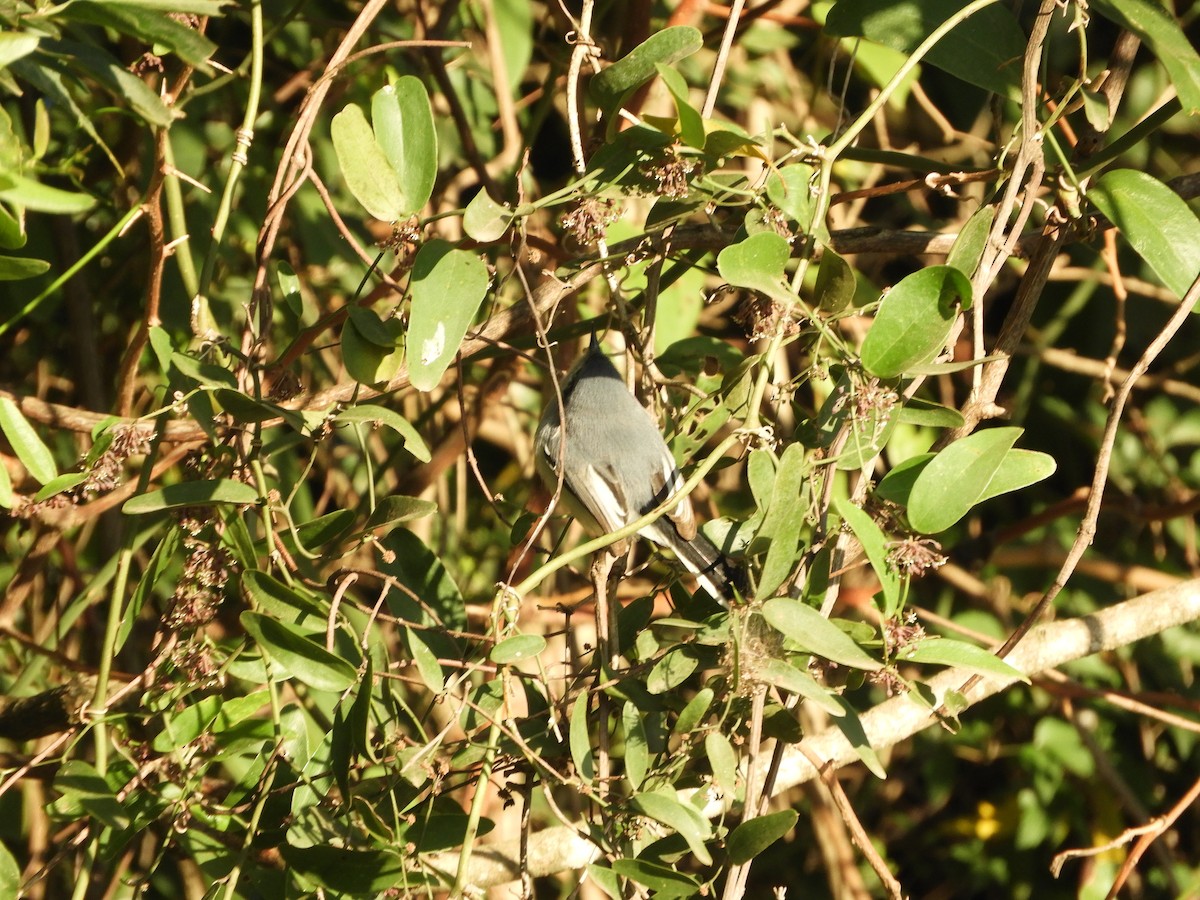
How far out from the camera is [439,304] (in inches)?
52.7

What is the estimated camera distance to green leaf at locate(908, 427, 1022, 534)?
49.3 inches

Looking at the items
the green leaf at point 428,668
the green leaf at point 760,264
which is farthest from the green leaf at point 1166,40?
the green leaf at point 428,668

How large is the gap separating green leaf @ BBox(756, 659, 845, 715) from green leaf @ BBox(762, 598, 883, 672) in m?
0.03

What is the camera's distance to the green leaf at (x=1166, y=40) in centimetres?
134

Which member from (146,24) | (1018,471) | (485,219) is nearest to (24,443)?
(146,24)

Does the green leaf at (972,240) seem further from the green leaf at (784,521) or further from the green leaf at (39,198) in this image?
the green leaf at (39,198)

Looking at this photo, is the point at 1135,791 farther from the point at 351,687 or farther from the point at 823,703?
the point at 351,687

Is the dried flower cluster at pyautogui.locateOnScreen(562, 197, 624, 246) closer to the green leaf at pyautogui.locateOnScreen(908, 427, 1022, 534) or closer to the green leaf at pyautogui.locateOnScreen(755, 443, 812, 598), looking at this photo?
the green leaf at pyautogui.locateOnScreen(755, 443, 812, 598)

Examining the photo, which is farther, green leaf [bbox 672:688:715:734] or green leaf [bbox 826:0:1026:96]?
green leaf [bbox 826:0:1026:96]

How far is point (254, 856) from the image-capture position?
1.45m

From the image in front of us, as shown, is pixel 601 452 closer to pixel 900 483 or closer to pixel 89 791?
pixel 900 483

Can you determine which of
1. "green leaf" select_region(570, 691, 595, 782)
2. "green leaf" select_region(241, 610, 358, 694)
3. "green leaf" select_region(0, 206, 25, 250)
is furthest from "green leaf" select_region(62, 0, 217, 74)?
"green leaf" select_region(570, 691, 595, 782)

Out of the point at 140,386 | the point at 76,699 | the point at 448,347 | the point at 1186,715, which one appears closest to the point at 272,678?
the point at 448,347

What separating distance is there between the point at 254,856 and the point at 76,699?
583 mm
